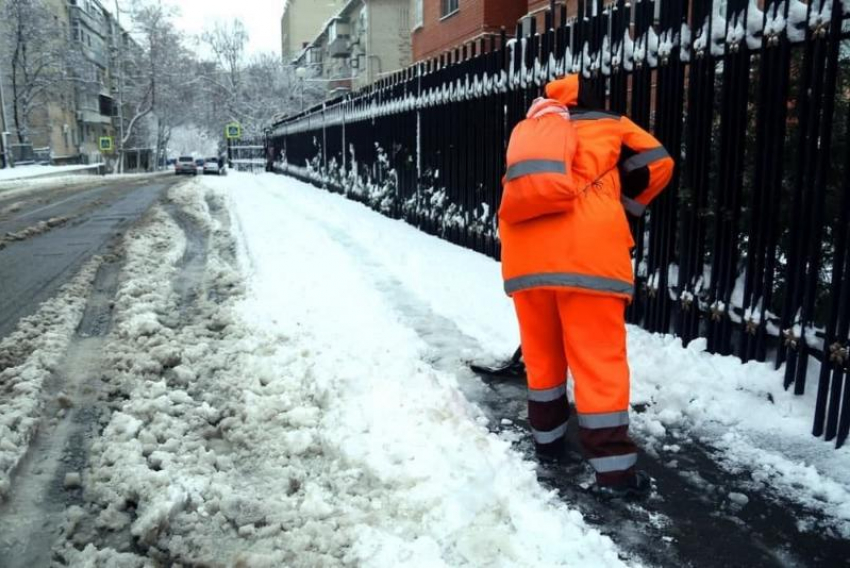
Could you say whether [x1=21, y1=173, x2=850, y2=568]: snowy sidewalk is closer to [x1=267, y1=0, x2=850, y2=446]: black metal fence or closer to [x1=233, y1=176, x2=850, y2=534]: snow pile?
[x1=233, y1=176, x2=850, y2=534]: snow pile

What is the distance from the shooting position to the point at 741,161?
13.1ft

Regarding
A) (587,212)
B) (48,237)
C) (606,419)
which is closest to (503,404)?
(606,419)

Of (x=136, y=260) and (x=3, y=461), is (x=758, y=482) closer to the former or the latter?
(x=3, y=461)

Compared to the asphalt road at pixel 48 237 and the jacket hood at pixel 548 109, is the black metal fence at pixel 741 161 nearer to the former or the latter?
the jacket hood at pixel 548 109

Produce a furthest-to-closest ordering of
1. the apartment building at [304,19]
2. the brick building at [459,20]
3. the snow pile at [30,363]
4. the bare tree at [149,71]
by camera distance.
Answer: the apartment building at [304,19] < the bare tree at [149,71] < the brick building at [459,20] < the snow pile at [30,363]

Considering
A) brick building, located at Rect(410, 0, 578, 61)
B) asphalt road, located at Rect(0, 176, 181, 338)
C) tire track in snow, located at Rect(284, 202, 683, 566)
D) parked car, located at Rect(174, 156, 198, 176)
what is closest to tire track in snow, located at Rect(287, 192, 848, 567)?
tire track in snow, located at Rect(284, 202, 683, 566)

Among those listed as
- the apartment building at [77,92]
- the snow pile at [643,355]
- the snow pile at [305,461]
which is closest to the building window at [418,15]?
the snow pile at [643,355]

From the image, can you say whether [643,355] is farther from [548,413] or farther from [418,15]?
[418,15]

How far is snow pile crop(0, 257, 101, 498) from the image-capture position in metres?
3.39

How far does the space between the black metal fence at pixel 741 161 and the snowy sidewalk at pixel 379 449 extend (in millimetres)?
261

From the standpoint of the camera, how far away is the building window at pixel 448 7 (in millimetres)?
20984

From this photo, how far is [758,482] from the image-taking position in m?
3.09

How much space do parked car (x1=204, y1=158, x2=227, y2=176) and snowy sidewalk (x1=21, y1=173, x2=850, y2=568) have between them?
34.6 metres

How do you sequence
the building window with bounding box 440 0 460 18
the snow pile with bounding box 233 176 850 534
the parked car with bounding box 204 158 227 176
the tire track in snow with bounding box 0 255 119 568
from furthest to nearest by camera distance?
the parked car with bounding box 204 158 227 176 → the building window with bounding box 440 0 460 18 → the snow pile with bounding box 233 176 850 534 → the tire track in snow with bounding box 0 255 119 568
